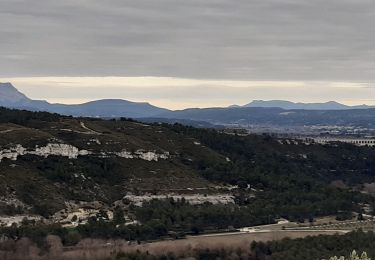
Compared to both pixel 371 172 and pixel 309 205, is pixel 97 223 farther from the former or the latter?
pixel 371 172

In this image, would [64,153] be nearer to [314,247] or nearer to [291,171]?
[291,171]

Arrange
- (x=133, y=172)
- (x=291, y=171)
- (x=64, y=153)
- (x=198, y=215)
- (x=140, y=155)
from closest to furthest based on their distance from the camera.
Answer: (x=198, y=215) < (x=133, y=172) < (x=64, y=153) < (x=140, y=155) < (x=291, y=171)

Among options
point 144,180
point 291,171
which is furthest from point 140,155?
point 291,171

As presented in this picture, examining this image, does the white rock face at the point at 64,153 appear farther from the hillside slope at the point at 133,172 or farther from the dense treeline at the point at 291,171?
the dense treeline at the point at 291,171

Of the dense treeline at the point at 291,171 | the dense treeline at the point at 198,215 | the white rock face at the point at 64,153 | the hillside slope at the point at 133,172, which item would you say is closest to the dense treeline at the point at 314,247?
the dense treeline at the point at 198,215

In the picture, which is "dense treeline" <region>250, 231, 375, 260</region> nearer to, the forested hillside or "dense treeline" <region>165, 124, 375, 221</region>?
the forested hillside

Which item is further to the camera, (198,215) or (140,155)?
(140,155)

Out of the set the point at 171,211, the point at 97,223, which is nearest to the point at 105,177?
the point at 171,211

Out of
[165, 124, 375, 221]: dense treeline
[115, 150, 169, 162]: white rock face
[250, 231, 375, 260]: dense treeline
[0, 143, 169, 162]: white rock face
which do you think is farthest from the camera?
[115, 150, 169, 162]: white rock face

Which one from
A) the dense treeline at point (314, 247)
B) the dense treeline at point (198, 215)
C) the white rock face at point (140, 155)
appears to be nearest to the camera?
the dense treeline at point (314, 247)

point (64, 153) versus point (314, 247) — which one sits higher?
point (64, 153)

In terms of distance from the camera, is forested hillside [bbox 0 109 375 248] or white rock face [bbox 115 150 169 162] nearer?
forested hillside [bbox 0 109 375 248]

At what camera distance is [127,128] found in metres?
145

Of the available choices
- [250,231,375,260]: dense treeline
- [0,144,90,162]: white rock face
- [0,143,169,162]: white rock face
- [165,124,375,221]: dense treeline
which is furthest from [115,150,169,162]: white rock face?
[250,231,375,260]: dense treeline
